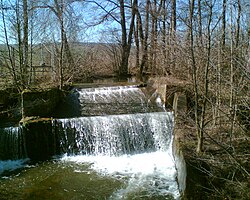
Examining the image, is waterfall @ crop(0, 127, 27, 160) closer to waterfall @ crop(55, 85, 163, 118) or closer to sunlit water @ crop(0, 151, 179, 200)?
sunlit water @ crop(0, 151, 179, 200)

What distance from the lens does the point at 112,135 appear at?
7445 millimetres

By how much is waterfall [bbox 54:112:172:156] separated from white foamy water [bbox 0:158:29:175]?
42.1 inches

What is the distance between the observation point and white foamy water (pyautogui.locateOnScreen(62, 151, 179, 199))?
5.32 meters

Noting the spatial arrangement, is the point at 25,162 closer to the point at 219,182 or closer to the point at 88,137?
the point at 88,137

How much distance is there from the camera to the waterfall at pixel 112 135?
739 cm

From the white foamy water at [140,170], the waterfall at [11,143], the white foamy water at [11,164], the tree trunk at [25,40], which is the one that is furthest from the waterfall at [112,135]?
the tree trunk at [25,40]

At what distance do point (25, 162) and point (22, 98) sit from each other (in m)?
1.92

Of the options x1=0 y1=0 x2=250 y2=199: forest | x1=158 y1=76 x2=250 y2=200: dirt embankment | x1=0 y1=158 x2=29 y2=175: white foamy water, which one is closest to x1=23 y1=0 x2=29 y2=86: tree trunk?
x1=0 y1=0 x2=250 y2=199: forest

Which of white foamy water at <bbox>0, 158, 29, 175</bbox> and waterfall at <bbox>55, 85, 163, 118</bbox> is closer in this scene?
white foamy water at <bbox>0, 158, 29, 175</bbox>

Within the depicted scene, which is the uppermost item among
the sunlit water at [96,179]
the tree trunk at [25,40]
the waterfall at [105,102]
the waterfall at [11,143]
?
the tree trunk at [25,40]

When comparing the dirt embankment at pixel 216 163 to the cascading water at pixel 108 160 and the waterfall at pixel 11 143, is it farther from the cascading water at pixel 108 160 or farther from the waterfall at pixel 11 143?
the waterfall at pixel 11 143

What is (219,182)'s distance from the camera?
15.1 feet

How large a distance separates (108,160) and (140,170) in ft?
3.55

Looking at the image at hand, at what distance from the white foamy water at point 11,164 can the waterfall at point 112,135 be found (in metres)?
1.07
